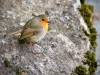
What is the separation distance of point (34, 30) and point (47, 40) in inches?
18.5

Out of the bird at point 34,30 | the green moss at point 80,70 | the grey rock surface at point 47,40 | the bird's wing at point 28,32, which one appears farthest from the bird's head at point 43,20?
the green moss at point 80,70

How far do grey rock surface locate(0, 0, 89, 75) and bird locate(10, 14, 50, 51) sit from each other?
221 millimetres

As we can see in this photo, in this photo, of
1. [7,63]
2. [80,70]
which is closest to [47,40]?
[80,70]

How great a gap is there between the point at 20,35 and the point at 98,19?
5562 mm

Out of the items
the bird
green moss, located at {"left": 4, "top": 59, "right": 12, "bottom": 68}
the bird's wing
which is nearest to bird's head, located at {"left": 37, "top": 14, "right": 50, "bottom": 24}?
the bird

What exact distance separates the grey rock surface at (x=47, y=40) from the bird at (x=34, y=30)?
22 cm

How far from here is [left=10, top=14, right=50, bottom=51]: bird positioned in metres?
5.93

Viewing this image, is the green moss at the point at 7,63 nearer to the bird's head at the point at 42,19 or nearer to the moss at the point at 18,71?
the moss at the point at 18,71

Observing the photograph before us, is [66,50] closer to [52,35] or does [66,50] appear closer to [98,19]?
[52,35]

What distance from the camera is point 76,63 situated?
241 inches

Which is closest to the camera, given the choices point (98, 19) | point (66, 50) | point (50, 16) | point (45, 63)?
point (45, 63)

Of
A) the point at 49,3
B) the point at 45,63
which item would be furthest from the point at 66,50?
the point at 49,3

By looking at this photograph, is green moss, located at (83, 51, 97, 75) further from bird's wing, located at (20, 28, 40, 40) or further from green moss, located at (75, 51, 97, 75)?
bird's wing, located at (20, 28, 40, 40)

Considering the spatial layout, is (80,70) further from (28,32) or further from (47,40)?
(28,32)
